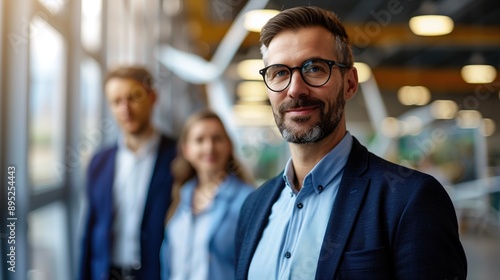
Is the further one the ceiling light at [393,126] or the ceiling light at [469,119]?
the ceiling light at [393,126]

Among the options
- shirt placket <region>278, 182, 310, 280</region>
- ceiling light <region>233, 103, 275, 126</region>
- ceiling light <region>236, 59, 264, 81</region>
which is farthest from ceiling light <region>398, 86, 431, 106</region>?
shirt placket <region>278, 182, 310, 280</region>

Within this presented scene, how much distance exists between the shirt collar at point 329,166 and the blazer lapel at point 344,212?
0.01 metres

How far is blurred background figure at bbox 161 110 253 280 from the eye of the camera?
1.93m

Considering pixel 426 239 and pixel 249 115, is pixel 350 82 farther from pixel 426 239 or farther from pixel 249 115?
pixel 249 115

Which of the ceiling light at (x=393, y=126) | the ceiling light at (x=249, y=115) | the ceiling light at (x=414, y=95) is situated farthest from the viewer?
the ceiling light at (x=414, y=95)

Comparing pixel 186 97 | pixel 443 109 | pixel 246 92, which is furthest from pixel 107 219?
pixel 443 109

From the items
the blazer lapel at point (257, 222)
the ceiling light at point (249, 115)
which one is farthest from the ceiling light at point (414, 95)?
the blazer lapel at point (257, 222)

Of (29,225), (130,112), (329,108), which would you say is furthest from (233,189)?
(329,108)

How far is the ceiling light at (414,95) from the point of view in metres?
7.75

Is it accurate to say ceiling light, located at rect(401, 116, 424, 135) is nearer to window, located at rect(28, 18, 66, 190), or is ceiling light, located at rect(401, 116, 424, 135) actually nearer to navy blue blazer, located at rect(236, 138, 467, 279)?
window, located at rect(28, 18, 66, 190)

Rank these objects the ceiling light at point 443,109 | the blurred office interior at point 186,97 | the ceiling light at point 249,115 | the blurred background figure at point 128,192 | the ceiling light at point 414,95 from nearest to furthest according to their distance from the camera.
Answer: the blurred office interior at point 186,97 < the blurred background figure at point 128,192 < the ceiling light at point 249,115 < the ceiling light at point 443,109 < the ceiling light at point 414,95

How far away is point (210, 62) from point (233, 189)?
2516mm

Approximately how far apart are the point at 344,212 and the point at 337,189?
0.06m

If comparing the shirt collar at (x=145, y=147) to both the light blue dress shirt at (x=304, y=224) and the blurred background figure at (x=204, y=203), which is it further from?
the light blue dress shirt at (x=304, y=224)
